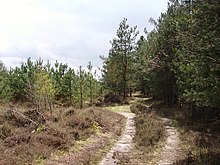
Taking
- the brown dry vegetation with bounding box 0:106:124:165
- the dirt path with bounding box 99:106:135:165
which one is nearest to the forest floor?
the dirt path with bounding box 99:106:135:165

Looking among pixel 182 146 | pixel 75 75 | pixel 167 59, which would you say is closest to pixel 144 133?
pixel 182 146

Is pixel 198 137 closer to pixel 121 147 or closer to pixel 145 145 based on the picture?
pixel 145 145

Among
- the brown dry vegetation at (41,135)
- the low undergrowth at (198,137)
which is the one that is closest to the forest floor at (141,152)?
the low undergrowth at (198,137)

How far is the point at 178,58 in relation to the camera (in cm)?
3064

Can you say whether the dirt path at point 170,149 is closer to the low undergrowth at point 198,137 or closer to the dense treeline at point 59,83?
the low undergrowth at point 198,137

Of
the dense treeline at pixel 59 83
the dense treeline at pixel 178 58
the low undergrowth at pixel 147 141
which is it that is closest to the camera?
the dense treeline at pixel 178 58

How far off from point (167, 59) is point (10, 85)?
80.1 feet

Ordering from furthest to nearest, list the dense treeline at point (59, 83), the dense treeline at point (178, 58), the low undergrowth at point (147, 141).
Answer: the dense treeline at point (59, 83) → the low undergrowth at point (147, 141) → the dense treeline at point (178, 58)

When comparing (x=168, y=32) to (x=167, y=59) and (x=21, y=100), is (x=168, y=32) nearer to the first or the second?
(x=167, y=59)

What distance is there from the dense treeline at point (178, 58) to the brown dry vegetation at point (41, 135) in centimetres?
653

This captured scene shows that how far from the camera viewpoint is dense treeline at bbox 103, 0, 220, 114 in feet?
43.7

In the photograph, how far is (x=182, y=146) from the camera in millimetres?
18609

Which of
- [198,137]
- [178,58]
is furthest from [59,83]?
[198,137]

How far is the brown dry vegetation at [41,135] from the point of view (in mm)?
14680
